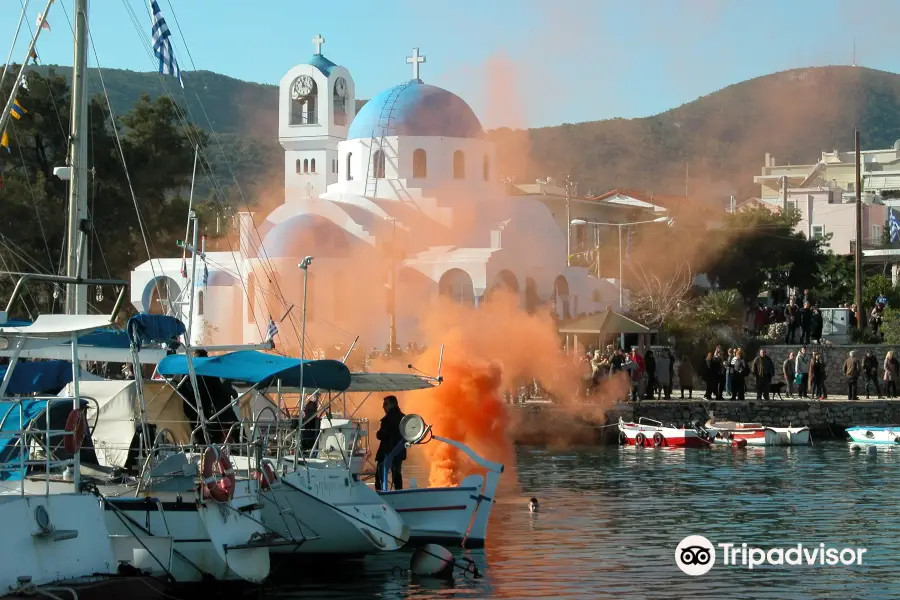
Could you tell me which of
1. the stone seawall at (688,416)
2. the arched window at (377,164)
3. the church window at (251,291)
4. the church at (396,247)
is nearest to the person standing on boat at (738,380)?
the stone seawall at (688,416)

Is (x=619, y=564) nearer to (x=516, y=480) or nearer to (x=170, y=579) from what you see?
(x=170, y=579)

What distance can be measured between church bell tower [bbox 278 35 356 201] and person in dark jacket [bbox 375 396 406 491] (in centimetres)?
4995

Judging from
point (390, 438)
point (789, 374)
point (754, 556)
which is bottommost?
point (754, 556)

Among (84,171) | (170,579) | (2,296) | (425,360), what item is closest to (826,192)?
(2,296)

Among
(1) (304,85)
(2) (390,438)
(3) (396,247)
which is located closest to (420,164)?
(3) (396,247)

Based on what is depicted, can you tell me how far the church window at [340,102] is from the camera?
228 ft

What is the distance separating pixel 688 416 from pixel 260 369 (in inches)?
821

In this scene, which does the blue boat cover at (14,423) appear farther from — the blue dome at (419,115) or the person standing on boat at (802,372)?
the blue dome at (419,115)

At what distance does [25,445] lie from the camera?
1327 centimetres

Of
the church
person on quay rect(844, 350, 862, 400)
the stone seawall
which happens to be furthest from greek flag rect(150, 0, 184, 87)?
the church

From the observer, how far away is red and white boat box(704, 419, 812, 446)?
33.1 metres

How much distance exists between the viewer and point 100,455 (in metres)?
16.2

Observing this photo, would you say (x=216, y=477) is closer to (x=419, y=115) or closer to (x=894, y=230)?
(x=419, y=115)

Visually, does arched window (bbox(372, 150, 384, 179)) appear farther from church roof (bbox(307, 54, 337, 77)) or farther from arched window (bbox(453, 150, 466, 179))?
church roof (bbox(307, 54, 337, 77))
